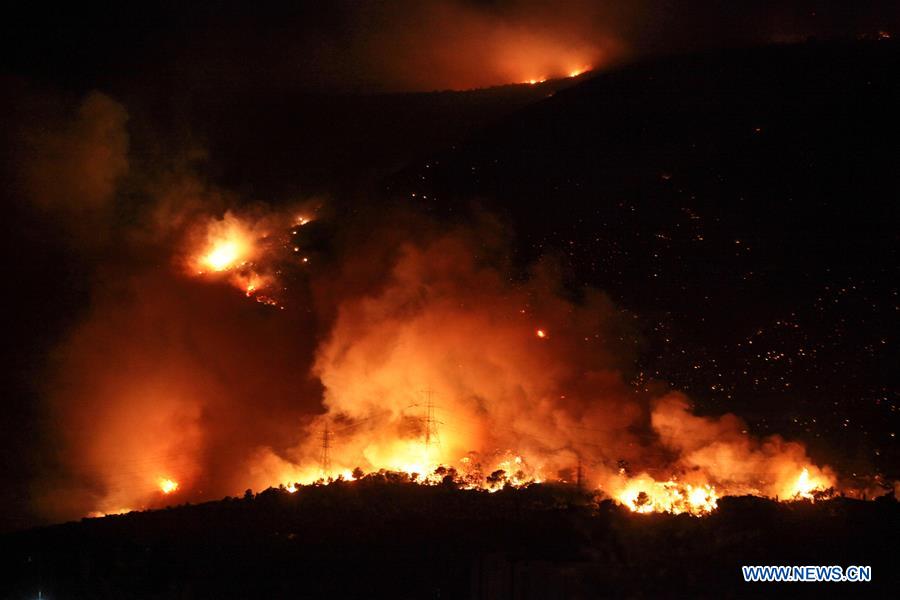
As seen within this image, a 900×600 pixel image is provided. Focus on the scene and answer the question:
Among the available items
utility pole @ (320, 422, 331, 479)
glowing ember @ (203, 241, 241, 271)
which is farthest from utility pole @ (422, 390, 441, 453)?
glowing ember @ (203, 241, 241, 271)

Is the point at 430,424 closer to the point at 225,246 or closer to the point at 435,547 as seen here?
the point at 435,547

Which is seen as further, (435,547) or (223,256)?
(223,256)

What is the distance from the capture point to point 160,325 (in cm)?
4719

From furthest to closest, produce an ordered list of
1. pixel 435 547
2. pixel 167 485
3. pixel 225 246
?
pixel 225 246
pixel 167 485
pixel 435 547

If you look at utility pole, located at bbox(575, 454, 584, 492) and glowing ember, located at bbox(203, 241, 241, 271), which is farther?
glowing ember, located at bbox(203, 241, 241, 271)

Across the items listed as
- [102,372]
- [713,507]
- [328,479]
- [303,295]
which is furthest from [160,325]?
[713,507]

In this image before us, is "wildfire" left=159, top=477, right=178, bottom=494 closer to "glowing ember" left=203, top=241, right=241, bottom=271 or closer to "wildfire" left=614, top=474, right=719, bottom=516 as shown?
"glowing ember" left=203, top=241, right=241, bottom=271

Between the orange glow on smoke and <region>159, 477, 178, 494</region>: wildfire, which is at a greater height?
the orange glow on smoke

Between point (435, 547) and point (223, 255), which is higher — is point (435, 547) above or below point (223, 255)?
below

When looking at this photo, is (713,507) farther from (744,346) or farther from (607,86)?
(607,86)

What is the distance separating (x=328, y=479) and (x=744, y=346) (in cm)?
2430

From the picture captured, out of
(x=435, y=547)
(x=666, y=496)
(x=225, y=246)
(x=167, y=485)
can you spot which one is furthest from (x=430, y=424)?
(x=225, y=246)

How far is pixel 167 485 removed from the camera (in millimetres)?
38406

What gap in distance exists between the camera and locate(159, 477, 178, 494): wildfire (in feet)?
125
